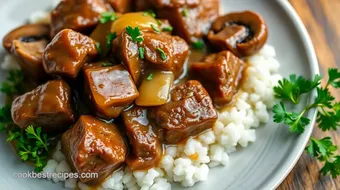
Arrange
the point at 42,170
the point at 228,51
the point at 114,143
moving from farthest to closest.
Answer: the point at 228,51 → the point at 42,170 → the point at 114,143

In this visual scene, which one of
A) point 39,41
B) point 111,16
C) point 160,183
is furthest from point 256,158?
point 39,41

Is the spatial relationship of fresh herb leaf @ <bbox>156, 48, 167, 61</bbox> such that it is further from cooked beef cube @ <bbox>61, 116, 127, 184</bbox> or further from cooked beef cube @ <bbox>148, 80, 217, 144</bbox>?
cooked beef cube @ <bbox>61, 116, 127, 184</bbox>

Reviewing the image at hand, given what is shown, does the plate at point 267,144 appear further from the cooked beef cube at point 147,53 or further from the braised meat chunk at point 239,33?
the cooked beef cube at point 147,53

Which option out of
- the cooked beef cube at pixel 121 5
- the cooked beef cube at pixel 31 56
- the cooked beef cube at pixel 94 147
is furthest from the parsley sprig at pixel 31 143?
the cooked beef cube at pixel 121 5

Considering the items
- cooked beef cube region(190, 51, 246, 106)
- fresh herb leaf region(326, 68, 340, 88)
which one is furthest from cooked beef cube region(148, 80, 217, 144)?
fresh herb leaf region(326, 68, 340, 88)

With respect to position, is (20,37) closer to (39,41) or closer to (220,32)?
(39,41)

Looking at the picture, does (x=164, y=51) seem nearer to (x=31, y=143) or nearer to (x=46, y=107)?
(x=46, y=107)

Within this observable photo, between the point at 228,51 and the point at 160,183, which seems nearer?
the point at 160,183
